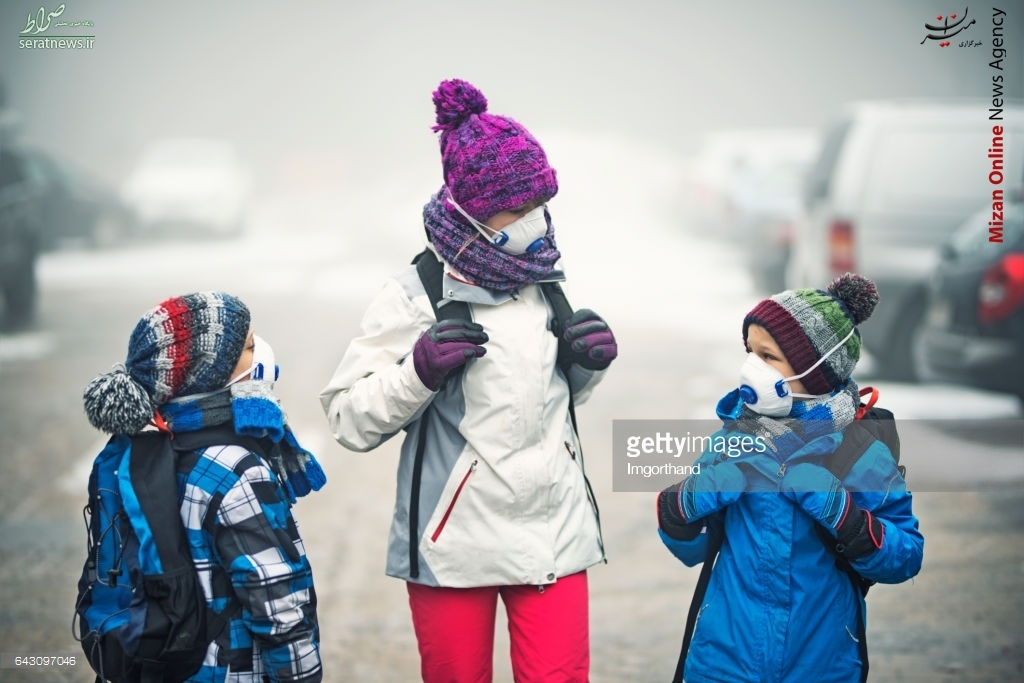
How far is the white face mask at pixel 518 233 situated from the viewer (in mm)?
3115

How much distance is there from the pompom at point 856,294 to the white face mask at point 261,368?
4.69ft

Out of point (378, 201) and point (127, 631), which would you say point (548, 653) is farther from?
point (378, 201)

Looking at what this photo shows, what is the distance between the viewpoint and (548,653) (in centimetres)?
307

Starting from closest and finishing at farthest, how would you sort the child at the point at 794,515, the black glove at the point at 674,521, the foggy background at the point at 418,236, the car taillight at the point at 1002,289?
the child at the point at 794,515 → the black glove at the point at 674,521 → the foggy background at the point at 418,236 → the car taillight at the point at 1002,289

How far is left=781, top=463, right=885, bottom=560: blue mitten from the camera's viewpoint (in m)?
2.71

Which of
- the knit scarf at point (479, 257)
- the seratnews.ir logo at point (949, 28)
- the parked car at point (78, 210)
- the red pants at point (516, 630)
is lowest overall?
the red pants at point (516, 630)

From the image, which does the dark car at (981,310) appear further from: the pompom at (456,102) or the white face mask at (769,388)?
the pompom at (456,102)

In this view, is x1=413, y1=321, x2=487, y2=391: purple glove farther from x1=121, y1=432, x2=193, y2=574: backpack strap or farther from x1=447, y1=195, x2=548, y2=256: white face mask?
x1=121, y1=432, x2=193, y2=574: backpack strap

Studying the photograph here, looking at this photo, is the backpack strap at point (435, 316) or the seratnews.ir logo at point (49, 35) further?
the seratnews.ir logo at point (49, 35)

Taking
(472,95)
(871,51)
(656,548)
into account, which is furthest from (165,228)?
(472,95)

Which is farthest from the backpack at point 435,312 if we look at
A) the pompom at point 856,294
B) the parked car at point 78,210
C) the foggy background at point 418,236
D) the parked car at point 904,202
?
the parked car at point 78,210

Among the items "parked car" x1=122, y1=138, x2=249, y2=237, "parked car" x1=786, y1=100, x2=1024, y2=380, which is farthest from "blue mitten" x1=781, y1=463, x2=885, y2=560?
"parked car" x1=122, y1=138, x2=249, y2=237

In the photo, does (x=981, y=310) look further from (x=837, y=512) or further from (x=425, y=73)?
(x=425, y=73)

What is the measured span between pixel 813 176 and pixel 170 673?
8.83 meters
